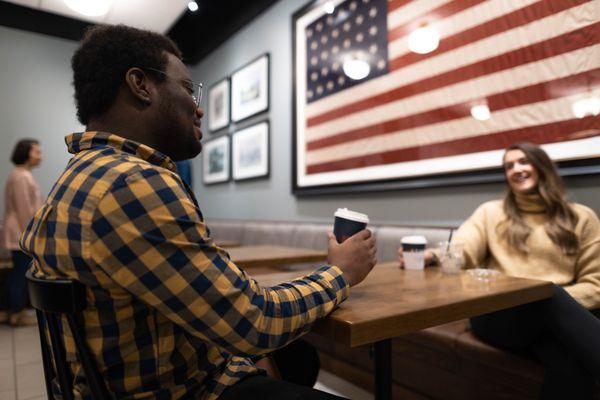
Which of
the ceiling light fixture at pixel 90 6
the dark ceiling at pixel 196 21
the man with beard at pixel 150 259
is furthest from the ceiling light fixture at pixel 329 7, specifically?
the man with beard at pixel 150 259

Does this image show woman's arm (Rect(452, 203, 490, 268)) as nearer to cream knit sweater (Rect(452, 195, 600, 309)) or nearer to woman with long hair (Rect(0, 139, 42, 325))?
cream knit sweater (Rect(452, 195, 600, 309))

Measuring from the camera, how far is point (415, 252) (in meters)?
1.52

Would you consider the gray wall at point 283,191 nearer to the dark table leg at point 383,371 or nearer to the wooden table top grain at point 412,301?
the wooden table top grain at point 412,301

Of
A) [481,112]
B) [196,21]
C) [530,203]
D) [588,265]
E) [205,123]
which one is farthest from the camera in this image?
[205,123]

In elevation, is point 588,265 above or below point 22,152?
below

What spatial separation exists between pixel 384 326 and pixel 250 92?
4.11 metres

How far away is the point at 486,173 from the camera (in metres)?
2.33

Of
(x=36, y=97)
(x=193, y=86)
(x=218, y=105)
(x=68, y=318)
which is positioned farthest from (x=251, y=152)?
(x=68, y=318)

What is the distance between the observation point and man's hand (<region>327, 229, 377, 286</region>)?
94 centimetres

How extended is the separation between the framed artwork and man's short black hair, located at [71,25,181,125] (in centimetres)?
199

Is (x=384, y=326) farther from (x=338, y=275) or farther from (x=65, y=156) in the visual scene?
(x=65, y=156)

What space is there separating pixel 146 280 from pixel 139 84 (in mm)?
446

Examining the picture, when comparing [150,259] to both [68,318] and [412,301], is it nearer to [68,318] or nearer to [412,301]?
A: [68,318]

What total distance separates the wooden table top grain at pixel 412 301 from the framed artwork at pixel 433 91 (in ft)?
3.87
